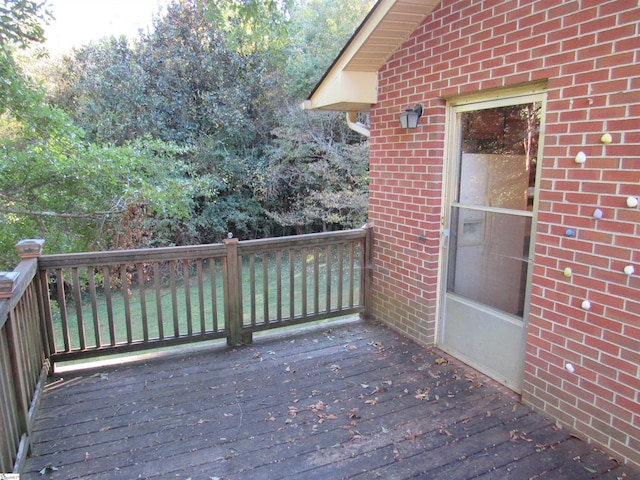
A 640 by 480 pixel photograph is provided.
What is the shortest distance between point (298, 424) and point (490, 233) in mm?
1902

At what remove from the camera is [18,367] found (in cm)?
227

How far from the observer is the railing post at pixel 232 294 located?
3.56 metres

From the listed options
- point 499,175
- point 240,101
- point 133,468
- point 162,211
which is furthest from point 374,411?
point 240,101

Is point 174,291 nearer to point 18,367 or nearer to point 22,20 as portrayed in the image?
point 18,367

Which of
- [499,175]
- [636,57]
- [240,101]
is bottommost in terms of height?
[499,175]

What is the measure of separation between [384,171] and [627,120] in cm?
215

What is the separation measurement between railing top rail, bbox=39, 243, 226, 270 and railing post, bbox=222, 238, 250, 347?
78 millimetres

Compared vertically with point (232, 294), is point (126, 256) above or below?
above

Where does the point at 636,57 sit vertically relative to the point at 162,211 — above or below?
above

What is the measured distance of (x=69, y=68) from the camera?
8.86 m

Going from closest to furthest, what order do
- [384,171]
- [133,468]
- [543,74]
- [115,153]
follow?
[133,468], [543,74], [384,171], [115,153]

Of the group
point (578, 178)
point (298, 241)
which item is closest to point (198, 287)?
point (298, 241)

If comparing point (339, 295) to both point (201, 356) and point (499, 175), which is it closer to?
point (201, 356)

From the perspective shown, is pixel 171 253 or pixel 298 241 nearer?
pixel 171 253
